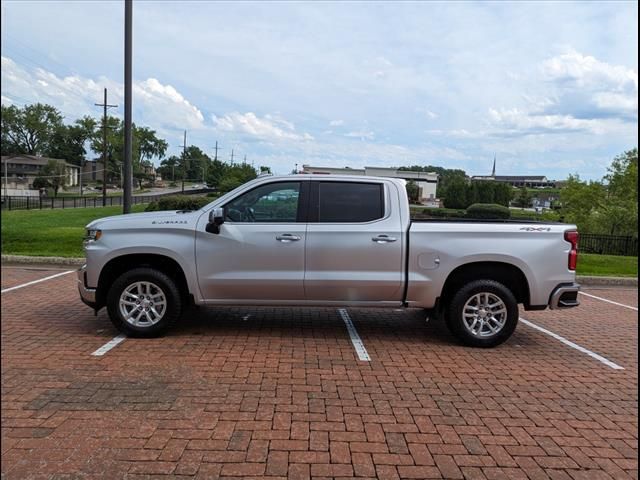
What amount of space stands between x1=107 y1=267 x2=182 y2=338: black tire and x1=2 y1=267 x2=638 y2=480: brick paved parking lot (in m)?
0.14

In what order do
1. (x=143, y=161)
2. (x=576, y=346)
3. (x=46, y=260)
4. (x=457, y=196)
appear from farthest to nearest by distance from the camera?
(x=143, y=161)
(x=457, y=196)
(x=46, y=260)
(x=576, y=346)

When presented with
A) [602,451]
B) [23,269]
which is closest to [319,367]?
[602,451]

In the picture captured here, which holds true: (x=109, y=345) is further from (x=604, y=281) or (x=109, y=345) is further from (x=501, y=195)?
(x=501, y=195)

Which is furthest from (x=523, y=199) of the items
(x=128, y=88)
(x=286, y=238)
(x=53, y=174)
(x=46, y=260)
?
(x=286, y=238)

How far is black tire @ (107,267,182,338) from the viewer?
18.2ft

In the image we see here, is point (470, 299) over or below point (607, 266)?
over

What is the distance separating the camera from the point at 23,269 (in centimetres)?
1002

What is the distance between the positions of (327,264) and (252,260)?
0.83m

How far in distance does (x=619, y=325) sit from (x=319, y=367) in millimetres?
4879

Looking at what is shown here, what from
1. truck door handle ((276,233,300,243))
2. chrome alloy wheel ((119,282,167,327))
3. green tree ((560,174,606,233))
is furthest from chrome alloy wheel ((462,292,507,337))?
green tree ((560,174,606,233))

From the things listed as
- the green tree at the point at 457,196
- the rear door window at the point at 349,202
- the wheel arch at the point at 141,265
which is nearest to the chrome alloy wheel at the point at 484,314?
the rear door window at the point at 349,202

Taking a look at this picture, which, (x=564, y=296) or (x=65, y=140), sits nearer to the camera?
(x=564, y=296)

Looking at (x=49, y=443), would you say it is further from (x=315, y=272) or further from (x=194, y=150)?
(x=194, y=150)

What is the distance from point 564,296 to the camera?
220 inches
